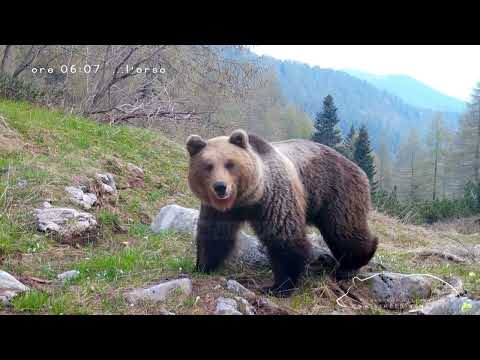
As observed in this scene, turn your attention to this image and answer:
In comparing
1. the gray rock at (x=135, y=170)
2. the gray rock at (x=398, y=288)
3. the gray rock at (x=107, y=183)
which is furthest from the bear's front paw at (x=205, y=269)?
the gray rock at (x=135, y=170)

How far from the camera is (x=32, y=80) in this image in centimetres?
661

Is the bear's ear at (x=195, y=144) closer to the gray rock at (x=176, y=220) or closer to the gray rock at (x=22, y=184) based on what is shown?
the gray rock at (x=176, y=220)

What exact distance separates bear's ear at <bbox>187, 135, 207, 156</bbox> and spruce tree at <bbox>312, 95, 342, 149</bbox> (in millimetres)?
1403

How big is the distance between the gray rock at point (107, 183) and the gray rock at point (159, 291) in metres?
3.09

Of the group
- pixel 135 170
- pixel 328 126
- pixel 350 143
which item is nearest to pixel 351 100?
pixel 328 126

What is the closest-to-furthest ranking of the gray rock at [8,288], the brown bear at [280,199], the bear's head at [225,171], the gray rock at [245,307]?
the gray rock at [8,288] → the gray rock at [245,307] → the bear's head at [225,171] → the brown bear at [280,199]

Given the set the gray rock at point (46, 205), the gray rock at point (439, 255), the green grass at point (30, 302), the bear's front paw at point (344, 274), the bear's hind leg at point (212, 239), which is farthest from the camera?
the gray rock at point (439, 255)

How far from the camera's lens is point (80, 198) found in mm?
6496

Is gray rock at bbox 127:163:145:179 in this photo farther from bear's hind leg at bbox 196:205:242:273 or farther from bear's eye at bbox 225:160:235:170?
bear's eye at bbox 225:160:235:170

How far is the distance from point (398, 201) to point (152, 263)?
3.68m

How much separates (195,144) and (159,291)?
1.22 m

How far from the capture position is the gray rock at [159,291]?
3.98 m

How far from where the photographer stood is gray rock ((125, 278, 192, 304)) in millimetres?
3984
